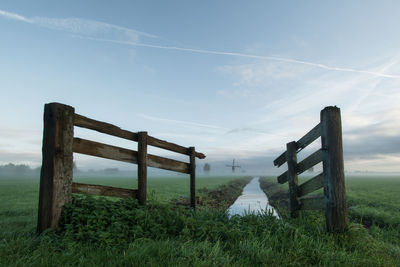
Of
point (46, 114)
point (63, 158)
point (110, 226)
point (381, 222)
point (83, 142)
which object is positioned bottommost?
point (381, 222)

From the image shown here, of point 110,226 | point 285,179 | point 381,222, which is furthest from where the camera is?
point 381,222

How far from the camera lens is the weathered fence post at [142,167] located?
21.1ft

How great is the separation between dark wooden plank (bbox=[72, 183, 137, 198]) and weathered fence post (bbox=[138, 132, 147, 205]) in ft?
0.61

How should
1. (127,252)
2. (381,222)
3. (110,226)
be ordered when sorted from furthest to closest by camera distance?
(381,222) → (110,226) → (127,252)

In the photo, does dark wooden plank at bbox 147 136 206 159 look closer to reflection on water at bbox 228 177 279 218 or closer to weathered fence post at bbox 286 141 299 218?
reflection on water at bbox 228 177 279 218

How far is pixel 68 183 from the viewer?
512cm

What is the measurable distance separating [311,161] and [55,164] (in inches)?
216

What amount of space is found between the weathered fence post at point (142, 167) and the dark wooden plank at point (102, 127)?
7.0 inches

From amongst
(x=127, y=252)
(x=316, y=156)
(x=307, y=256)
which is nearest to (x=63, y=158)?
(x=127, y=252)

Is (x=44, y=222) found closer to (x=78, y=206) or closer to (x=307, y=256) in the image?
(x=78, y=206)

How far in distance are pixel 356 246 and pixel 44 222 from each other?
5787 mm

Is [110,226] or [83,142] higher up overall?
[83,142]

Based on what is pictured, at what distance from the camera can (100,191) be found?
5.63 meters

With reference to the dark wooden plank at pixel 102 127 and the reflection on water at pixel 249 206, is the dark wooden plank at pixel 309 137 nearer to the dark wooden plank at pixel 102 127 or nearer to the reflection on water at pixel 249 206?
the reflection on water at pixel 249 206
